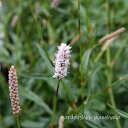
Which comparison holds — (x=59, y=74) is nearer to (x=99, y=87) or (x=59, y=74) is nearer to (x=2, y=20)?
(x=99, y=87)

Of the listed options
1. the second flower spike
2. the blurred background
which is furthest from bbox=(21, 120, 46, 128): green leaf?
the second flower spike

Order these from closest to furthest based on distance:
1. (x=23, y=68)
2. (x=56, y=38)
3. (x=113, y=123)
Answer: (x=113, y=123) → (x=23, y=68) → (x=56, y=38)

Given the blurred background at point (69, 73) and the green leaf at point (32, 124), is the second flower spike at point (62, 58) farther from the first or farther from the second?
the green leaf at point (32, 124)

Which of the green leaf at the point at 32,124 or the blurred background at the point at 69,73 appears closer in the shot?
the blurred background at the point at 69,73

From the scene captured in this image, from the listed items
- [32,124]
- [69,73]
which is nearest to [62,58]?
[69,73]

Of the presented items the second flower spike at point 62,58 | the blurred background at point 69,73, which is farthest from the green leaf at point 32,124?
the second flower spike at point 62,58

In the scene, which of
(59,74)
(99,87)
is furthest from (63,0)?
(59,74)

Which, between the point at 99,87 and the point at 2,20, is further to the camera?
the point at 2,20

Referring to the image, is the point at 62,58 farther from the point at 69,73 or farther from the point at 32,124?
the point at 32,124

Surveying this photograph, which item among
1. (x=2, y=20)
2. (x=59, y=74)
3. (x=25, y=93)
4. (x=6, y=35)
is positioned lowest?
(x=59, y=74)
